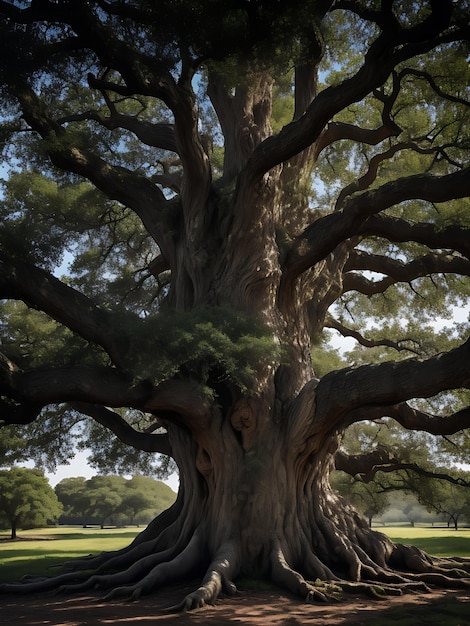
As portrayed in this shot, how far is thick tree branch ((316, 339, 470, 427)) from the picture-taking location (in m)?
8.82

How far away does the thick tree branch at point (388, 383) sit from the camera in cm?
882

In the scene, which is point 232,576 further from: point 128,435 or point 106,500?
point 106,500

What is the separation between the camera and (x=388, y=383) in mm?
9359

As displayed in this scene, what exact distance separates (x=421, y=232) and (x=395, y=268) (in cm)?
274

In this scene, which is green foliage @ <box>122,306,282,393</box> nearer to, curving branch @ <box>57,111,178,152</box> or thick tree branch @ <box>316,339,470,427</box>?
thick tree branch @ <box>316,339,470,427</box>

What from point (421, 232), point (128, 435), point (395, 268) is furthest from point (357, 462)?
point (421, 232)

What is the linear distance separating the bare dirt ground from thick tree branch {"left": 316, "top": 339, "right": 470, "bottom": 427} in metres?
2.94

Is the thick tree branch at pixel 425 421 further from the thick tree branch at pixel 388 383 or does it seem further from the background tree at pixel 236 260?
the thick tree branch at pixel 388 383

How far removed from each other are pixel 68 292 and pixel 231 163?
571cm

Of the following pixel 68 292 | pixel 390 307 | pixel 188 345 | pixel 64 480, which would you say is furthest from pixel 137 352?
pixel 64 480

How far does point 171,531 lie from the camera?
35.8 ft

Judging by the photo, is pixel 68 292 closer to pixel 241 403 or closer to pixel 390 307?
pixel 241 403

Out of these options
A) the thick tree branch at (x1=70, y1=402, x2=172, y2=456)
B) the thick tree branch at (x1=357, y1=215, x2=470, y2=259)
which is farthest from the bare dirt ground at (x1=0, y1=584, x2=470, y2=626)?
the thick tree branch at (x1=357, y1=215, x2=470, y2=259)

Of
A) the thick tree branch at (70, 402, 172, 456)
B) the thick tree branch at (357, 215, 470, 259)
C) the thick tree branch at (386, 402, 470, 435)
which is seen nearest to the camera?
the thick tree branch at (357, 215, 470, 259)
